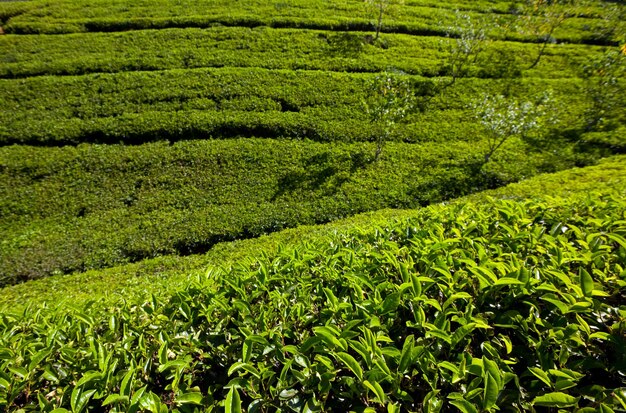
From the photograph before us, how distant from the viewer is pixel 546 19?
29438mm

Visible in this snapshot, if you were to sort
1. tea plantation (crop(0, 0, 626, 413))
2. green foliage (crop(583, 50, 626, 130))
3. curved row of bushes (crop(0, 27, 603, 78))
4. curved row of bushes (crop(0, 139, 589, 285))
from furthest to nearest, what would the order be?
1. curved row of bushes (crop(0, 27, 603, 78))
2. green foliage (crop(583, 50, 626, 130))
3. curved row of bushes (crop(0, 139, 589, 285))
4. tea plantation (crop(0, 0, 626, 413))

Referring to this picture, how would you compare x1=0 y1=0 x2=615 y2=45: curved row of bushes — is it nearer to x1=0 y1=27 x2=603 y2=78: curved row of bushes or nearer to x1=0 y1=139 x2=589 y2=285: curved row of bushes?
x1=0 y1=27 x2=603 y2=78: curved row of bushes

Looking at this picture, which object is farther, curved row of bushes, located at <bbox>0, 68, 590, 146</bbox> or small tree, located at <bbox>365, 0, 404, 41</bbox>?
small tree, located at <bbox>365, 0, 404, 41</bbox>

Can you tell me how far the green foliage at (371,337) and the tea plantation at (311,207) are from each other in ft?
0.09

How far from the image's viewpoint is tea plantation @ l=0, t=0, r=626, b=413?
9.48 feet

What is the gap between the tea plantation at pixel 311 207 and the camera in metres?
2.89

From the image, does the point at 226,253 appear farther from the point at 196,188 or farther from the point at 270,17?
the point at 270,17

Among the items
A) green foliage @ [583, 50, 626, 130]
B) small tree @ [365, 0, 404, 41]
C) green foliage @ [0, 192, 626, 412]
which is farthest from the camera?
small tree @ [365, 0, 404, 41]

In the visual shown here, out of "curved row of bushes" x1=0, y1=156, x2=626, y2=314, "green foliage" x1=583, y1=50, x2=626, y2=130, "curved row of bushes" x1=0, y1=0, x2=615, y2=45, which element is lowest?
"curved row of bushes" x1=0, y1=156, x2=626, y2=314

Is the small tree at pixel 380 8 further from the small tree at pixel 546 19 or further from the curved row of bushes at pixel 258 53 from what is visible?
the small tree at pixel 546 19

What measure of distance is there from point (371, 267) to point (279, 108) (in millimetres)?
20339

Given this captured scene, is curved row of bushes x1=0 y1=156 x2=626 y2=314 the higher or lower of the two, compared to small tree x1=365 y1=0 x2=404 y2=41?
lower

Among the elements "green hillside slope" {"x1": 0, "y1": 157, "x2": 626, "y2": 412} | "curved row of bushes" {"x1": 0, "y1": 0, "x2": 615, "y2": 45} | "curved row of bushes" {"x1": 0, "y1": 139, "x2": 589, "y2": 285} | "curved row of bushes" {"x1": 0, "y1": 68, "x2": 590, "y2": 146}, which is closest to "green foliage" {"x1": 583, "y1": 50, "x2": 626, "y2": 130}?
"curved row of bushes" {"x1": 0, "y1": 68, "x2": 590, "y2": 146}

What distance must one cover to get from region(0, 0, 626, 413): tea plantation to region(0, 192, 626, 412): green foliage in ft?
0.09
